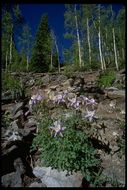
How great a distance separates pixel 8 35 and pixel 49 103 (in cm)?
2283

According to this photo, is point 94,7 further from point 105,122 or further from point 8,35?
point 105,122

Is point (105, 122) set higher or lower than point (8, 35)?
lower

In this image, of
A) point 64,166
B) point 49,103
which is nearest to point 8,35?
point 49,103

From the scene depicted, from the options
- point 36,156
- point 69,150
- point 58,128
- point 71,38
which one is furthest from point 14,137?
point 71,38

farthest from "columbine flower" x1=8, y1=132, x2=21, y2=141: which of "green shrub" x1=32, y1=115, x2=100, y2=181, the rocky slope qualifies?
"green shrub" x1=32, y1=115, x2=100, y2=181

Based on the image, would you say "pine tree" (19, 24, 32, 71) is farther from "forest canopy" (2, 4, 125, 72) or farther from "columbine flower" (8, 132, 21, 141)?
"columbine flower" (8, 132, 21, 141)

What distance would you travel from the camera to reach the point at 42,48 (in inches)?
1246

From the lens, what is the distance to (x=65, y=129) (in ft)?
18.4

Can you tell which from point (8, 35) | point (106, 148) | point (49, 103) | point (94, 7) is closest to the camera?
point (106, 148)

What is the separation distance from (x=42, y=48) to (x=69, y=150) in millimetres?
26823

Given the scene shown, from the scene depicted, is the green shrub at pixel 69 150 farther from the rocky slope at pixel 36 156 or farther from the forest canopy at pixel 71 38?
the forest canopy at pixel 71 38

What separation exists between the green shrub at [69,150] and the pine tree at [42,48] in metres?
21.4

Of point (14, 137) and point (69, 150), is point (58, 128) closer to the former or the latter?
point (69, 150)

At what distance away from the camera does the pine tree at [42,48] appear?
28.3 meters
